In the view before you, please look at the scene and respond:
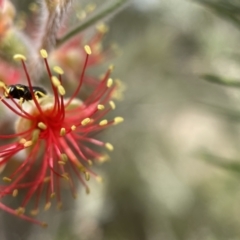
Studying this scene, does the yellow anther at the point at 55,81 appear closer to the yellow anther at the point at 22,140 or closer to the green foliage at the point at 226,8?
the yellow anther at the point at 22,140

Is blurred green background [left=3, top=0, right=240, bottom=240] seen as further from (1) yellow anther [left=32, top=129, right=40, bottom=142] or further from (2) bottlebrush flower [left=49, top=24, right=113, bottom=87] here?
(1) yellow anther [left=32, top=129, right=40, bottom=142]

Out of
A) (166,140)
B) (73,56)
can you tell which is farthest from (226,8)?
(166,140)

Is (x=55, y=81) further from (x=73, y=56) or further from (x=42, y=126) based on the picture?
(x=73, y=56)

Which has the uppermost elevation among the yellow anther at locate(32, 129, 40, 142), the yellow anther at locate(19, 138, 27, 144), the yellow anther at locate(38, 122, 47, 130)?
the yellow anther at locate(38, 122, 47, 130)

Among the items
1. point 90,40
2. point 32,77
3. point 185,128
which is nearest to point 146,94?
point 185,128

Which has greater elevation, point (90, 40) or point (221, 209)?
point (90, 40)

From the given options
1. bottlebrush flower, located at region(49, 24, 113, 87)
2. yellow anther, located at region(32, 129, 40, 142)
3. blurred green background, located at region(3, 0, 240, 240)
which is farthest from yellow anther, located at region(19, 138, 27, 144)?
blurred green background, located at region(3, 0, 240, 240)

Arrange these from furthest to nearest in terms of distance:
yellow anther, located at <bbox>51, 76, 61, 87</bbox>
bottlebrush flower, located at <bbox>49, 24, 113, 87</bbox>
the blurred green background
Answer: the blurred green background
bottlebrush flower, located at <bbox>49, 24, 113, 87</bbox>
yellow anther, located at <bbox>51, 76, 61, 87</bbox>

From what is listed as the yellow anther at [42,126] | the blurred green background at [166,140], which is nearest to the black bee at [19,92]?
the yellow anther at [42,126]

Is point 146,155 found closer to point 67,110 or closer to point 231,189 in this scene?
point 231,189
